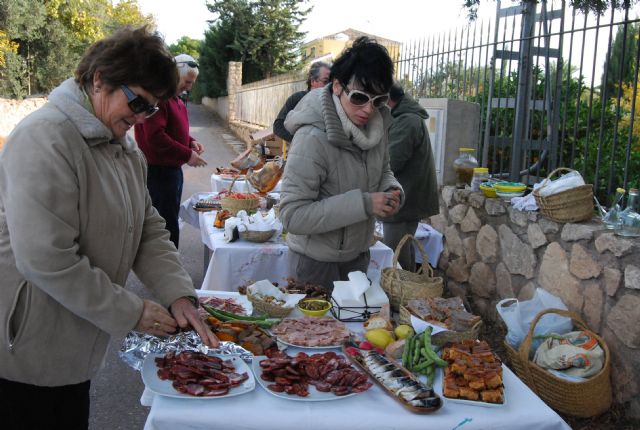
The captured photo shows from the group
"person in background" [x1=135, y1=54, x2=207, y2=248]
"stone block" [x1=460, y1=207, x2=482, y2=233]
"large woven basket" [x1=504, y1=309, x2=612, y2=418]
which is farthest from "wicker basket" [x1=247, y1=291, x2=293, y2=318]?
"stone block" [x1=460, y1=207, x2=482, y2=233]

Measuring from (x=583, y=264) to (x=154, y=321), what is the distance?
3.17 m

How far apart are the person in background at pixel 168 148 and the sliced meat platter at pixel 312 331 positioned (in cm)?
298

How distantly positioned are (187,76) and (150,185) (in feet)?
3.45

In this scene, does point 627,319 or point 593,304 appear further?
point 593,304

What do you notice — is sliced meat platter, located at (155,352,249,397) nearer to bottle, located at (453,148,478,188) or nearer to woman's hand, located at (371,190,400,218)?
woman's hand, located at (371,190,400,218)

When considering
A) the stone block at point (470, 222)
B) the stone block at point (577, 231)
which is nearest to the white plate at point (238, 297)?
the stone block at point (577, 231)

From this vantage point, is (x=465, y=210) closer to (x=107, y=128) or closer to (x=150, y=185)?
(x=150, y=185)

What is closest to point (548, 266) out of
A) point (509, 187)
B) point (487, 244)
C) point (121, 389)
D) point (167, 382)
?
point (509, 187)

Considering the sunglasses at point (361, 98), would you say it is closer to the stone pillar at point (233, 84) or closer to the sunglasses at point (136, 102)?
the sunglasses at point (136, 102)

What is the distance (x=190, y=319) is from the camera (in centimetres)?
202

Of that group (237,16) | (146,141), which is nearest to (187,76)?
(146,141)

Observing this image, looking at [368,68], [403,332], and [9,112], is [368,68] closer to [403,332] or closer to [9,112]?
[403,332]

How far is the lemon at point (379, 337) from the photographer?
7.34 ft

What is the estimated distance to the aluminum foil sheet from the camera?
1.96 metres
